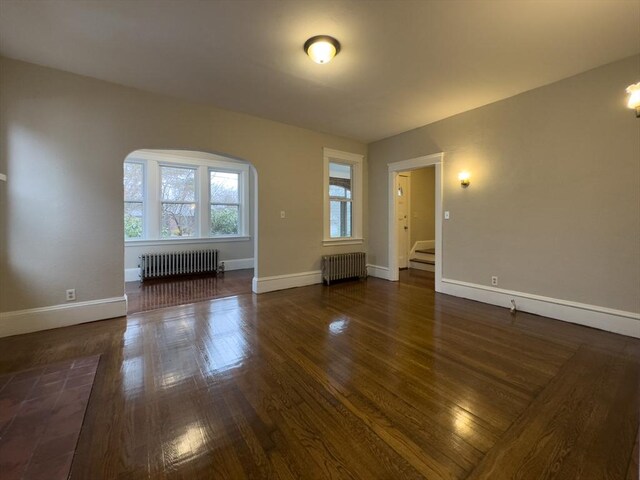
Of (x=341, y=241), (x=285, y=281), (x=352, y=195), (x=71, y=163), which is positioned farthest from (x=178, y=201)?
(x=352, y=195)

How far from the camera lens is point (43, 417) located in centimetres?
163

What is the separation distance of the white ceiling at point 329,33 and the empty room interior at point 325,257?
0.02 metres

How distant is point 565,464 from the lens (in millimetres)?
1333

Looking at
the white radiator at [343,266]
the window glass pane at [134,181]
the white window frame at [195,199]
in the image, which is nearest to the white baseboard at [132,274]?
the white window frame at [195,199]

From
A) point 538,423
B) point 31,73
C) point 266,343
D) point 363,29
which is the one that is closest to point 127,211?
point 31,73

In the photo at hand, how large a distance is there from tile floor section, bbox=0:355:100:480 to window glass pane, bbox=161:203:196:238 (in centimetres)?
396

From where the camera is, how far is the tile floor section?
1304mm

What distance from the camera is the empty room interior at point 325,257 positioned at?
1.50 metres

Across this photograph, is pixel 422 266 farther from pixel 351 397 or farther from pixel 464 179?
pixel 351 397

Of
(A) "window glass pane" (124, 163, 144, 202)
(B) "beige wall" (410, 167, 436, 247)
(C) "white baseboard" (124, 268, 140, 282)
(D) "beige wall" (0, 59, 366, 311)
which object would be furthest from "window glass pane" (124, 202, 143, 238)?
(B) "beige wall" (410, 167, 436, 247)

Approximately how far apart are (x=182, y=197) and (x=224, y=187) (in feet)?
3.14

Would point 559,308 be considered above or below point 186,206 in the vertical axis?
below

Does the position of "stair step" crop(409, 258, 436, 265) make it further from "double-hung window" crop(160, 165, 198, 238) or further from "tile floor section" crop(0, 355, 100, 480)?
"tile floor section" crop(0, 355, 100, 480)

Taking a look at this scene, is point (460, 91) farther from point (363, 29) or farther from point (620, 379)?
point (620, 379)
